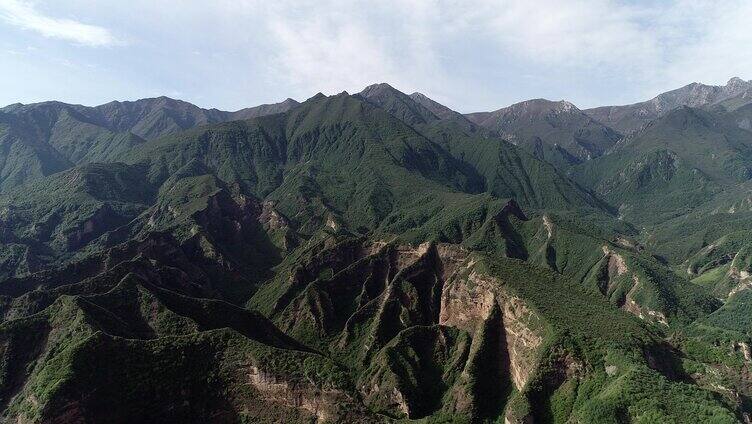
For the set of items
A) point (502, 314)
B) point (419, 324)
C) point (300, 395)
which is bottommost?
point (419, 324)

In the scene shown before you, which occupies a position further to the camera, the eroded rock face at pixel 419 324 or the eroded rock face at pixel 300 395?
the eroded rock face at pixel 419 324

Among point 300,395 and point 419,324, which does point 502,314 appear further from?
point 300,395

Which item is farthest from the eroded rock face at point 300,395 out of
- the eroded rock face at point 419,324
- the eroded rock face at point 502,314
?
the eroded rock face at point 502,314

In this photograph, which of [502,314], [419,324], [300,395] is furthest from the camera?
[419,324]

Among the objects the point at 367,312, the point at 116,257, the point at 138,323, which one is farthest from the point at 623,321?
the point at 116,257

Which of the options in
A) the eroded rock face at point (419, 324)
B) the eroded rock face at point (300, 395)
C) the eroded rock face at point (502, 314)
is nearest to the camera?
the eroded rock face at point (300, 395)

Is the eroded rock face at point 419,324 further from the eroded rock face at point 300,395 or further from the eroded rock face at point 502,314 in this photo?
the eroded rock face at point 300,395

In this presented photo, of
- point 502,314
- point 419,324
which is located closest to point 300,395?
point 502,314

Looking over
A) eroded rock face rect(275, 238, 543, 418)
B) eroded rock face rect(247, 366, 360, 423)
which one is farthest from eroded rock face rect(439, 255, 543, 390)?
eroded rock face rect(247, 366, 360, 423)

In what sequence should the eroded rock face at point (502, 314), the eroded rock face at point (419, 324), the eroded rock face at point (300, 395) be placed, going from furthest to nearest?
the eroded rock face at point (419, 324), the eroded rock face at point (502, 314), the eroded rock face at point (300, 395)

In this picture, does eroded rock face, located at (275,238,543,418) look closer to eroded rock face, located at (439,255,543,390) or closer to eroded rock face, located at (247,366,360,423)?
eroded rock face, located at (439,255,543,390)

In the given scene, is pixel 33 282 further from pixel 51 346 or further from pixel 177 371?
pixel 177 371
